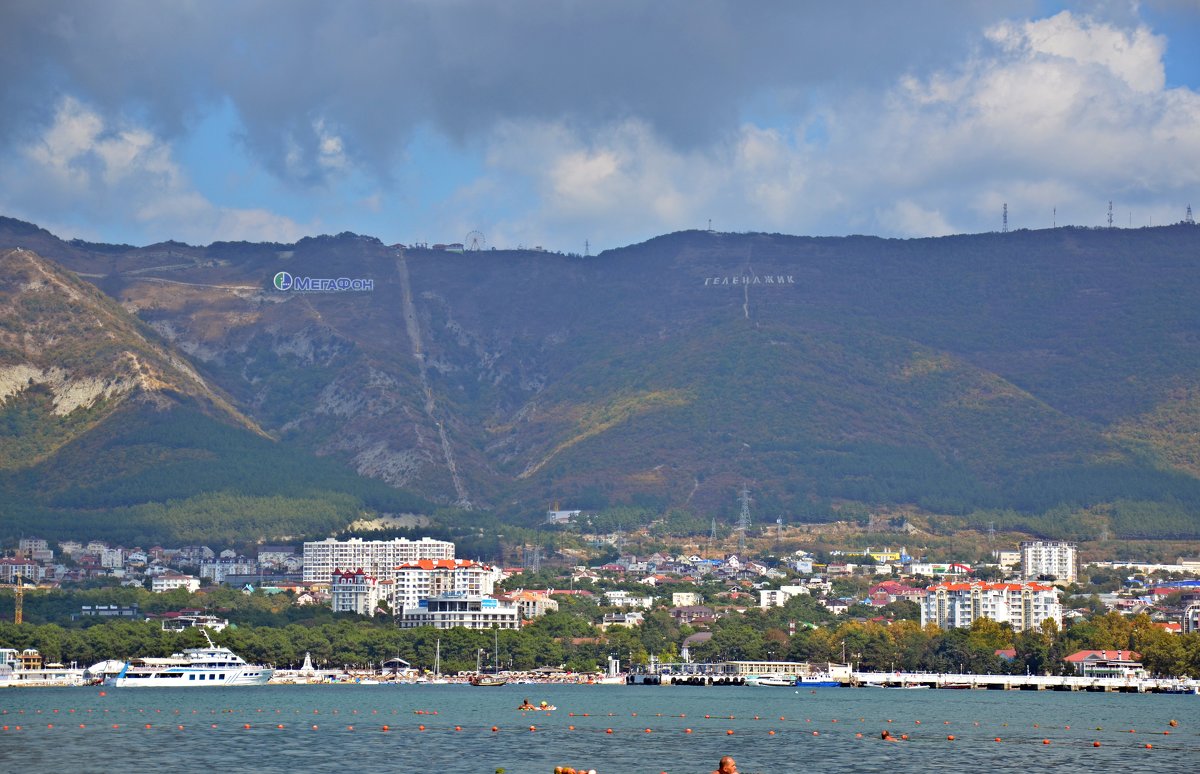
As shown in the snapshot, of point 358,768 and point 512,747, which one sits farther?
point 512,747

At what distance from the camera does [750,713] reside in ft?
552

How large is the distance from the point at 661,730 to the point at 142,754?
37910 mm

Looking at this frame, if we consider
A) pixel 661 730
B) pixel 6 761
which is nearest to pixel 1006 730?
pixel 661 730

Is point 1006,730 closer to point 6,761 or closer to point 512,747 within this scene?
point 512,747

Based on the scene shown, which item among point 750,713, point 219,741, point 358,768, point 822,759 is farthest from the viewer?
point 750,713

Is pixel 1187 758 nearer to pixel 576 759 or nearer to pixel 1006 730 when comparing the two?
pixel 1006 730

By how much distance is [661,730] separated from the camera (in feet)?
479

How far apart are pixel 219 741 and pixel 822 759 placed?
37.8 m

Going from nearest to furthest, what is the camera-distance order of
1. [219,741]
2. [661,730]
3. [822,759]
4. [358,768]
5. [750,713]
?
[358,768] < [822,759] < [219,741] < [661,730] < [750,713]

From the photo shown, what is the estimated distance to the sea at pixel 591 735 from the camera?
119625 mm

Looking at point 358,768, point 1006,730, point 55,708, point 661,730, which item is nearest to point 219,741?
point 358,768

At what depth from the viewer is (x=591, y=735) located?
141 metres

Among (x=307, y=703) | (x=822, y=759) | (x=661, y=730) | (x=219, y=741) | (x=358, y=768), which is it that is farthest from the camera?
(x=307, y=703)

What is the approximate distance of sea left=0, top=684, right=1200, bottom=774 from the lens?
11962cm
